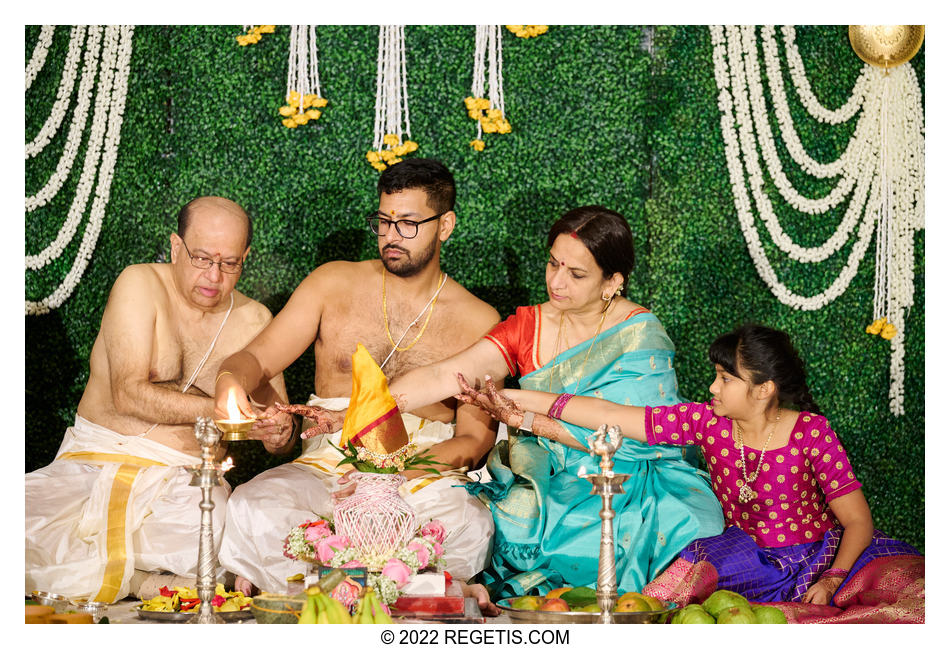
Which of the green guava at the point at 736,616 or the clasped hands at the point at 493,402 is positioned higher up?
the clasped hands at the point at 493,402

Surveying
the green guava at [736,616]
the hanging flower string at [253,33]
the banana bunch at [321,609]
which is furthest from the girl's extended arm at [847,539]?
the hanging flower string at [253,33]

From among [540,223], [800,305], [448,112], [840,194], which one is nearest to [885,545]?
[800,305]

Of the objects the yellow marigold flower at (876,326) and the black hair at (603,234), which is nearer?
the black hair at (603,234)

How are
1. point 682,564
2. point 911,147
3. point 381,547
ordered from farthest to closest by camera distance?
point 911,147 < point 682,564 < point 381,547

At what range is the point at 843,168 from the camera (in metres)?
6.12

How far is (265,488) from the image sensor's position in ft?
15.8

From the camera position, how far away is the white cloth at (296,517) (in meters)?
4.68

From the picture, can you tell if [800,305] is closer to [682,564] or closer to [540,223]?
[540,223]

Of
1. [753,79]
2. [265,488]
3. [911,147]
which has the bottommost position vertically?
[265,488]

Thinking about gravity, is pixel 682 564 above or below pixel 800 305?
below

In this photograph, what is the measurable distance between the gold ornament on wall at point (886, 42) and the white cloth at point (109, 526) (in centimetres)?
438

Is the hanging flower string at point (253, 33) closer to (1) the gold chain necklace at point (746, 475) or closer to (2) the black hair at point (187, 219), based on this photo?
(2) the black hair at point (187, 219)

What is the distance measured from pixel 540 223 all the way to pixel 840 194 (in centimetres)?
180

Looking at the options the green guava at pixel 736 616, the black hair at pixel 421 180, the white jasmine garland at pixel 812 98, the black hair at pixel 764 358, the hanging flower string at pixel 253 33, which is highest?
the hanging flower string at pixel 253 33
